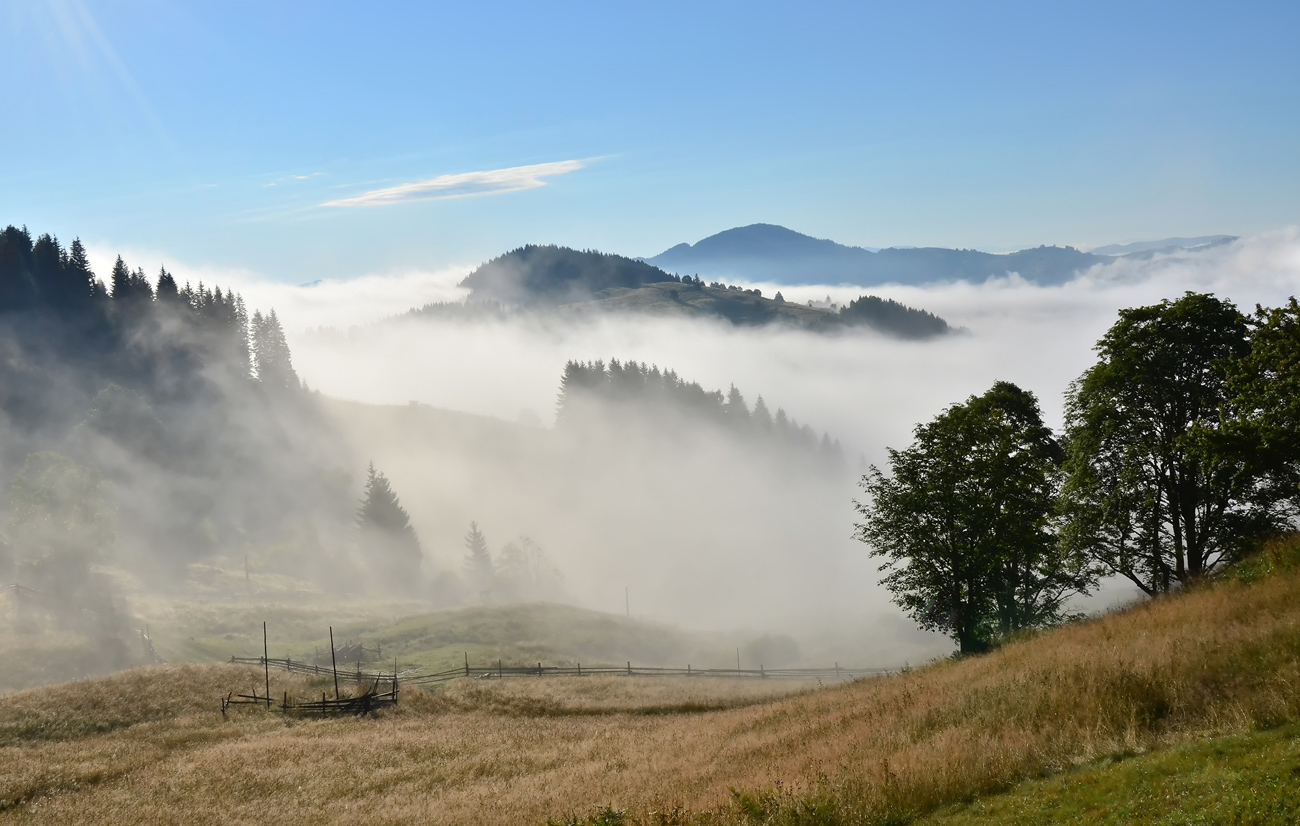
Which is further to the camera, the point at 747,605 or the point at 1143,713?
the point at 747,605

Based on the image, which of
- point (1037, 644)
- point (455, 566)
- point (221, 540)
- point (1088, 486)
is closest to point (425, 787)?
point (1037, 644)

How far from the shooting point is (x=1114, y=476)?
1357 inches

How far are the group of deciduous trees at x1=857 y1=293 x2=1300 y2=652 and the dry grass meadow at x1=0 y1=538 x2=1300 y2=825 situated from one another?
6779 millimetres

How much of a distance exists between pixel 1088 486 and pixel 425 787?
27995mm

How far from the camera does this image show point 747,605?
14275 centimetres

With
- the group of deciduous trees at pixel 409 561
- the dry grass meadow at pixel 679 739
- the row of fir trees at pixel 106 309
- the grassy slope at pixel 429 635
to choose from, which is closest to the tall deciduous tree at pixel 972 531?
the dry grass meadow at pixel 679 739

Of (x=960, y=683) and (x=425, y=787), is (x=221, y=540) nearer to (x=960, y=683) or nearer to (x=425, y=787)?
(x=425, y=787)

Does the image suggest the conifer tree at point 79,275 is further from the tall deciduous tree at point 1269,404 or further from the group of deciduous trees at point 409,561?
the tall deciduous tree at point 1269,404

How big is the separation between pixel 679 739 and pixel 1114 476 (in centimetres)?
2068

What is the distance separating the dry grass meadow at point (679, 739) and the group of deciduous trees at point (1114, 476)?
6779 millimetres

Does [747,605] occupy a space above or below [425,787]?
below

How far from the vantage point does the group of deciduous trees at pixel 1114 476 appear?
2867 centimetres

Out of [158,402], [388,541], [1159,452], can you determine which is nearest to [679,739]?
[1159,452]

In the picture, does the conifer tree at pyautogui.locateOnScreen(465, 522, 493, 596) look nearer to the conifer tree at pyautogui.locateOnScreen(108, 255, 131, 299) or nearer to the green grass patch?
the conifer tree at pyautogui.locateOnScreen(108, 255, 131, 299)
